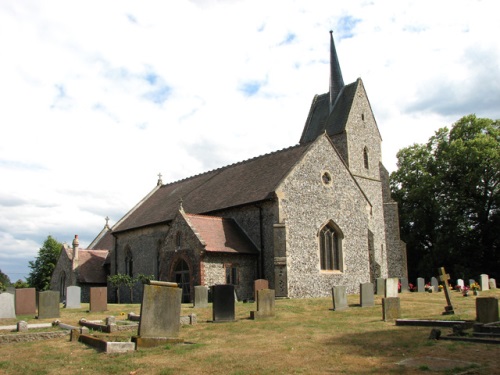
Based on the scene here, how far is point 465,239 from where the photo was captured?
43594 mm

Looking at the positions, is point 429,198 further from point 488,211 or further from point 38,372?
point 38,372

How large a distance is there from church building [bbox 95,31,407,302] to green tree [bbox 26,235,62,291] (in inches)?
602

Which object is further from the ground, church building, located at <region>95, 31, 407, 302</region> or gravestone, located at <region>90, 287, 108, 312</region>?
church building, located at <region>95, 31, 407, 302</region>

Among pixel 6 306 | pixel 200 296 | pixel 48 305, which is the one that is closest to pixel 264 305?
pixel 200 296

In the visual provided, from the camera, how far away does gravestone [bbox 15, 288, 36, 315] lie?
20516mm

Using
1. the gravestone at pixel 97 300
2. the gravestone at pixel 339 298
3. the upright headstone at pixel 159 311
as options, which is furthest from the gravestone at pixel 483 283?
the upright headstone at pixel 159 311

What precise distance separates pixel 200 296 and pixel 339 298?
17.9 feet

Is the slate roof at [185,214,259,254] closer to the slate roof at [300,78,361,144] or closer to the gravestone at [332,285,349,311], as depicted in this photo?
the gravestone at [332,285,349,311]

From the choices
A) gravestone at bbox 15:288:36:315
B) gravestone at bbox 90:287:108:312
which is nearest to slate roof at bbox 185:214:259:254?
gravestone at bbox 90:287:108:312

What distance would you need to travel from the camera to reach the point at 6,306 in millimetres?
18219

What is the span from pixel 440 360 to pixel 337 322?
696cm

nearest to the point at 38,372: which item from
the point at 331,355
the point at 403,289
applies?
the point at 331,355

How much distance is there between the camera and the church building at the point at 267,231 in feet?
78.8

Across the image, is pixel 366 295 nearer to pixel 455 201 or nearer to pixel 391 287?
pixel 391 287
